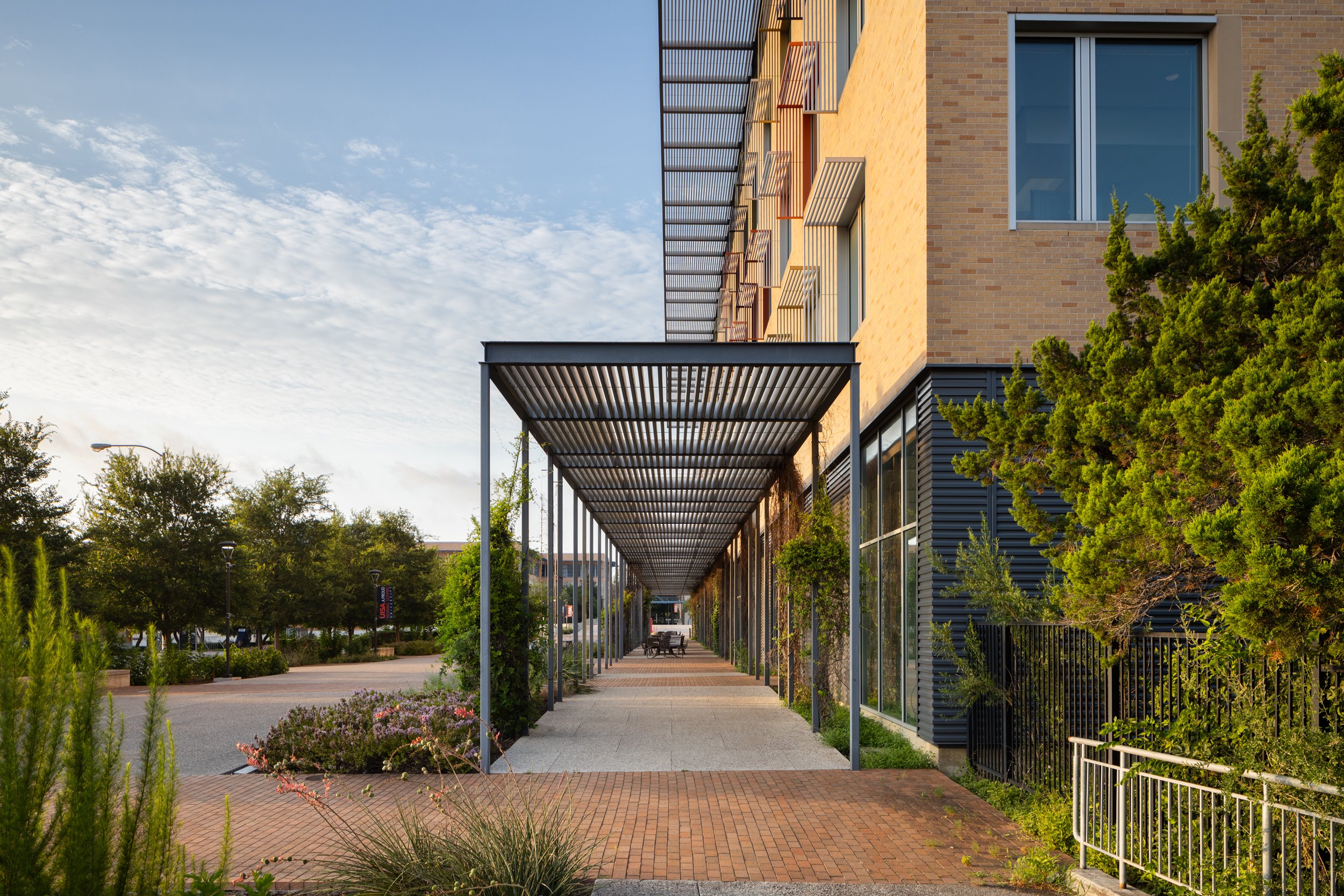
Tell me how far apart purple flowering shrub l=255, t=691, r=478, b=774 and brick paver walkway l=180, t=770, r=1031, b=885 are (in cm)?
30

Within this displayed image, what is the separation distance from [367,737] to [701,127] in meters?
20.5

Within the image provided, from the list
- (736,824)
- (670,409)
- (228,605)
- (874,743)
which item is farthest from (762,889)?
(228,605)

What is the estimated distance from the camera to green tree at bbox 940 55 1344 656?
16.1 ft

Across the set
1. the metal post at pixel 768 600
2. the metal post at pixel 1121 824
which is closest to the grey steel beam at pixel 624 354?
the metal post at pixel 1121 824

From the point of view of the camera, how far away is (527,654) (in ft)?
46.6

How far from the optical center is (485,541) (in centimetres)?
1205

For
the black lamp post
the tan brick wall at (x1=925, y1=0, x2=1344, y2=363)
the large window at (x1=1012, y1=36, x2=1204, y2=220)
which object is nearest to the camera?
the tan brick wall at (x1=925, y1=0, x2=1344, y2=363)

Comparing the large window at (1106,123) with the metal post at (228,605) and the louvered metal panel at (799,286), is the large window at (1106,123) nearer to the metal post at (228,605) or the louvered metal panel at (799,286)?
the louvered metal panel at (799,286)

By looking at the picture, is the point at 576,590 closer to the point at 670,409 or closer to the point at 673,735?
the point at 673,735

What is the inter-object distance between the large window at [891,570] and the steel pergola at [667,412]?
28.7 inches

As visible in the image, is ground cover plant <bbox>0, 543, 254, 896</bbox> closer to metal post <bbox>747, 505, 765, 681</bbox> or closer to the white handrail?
the white handrail

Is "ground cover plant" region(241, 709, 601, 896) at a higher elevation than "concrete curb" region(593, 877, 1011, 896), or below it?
higher

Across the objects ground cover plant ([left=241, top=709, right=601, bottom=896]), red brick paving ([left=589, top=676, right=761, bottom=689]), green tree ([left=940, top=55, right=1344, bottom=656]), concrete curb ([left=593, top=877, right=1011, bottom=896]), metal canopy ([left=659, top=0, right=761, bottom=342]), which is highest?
metal canopy ([left=659, top=0, right=761, bottom=342])

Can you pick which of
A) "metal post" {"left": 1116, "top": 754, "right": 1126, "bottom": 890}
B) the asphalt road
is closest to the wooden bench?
the asphalt road
